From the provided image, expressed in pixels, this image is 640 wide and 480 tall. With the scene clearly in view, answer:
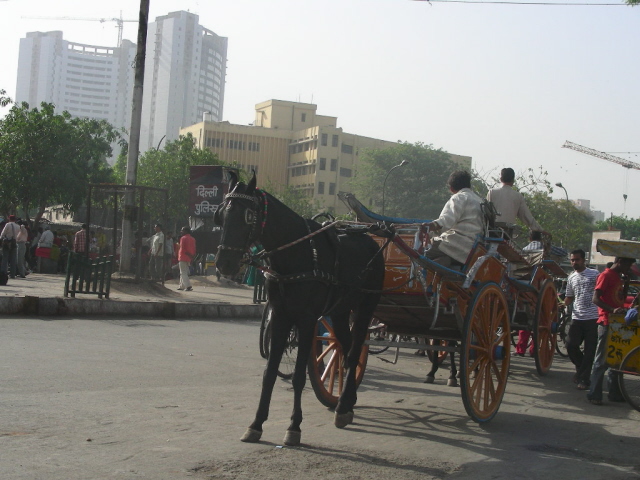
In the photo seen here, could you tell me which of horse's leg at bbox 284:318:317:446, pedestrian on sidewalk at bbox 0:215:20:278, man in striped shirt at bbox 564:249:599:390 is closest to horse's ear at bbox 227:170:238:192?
horse's leg at bbox 284:318:317:446

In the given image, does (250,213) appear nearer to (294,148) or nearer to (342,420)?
(342,420)

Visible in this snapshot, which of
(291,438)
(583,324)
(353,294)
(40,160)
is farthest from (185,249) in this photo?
(40,160)

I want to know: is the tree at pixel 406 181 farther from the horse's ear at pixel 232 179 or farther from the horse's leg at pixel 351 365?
the horse's ear at pixel 232 179

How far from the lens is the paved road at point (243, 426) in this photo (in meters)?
5.23

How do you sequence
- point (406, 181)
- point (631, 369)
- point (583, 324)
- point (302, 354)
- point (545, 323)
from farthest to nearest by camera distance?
1. point (406, 181)
2. point (545, 323)
3. point (583, 324)
4. point (631, 369)
5. point (302, 354)

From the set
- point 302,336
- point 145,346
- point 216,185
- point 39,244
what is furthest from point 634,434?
point 39,244

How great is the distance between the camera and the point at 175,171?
63219mm

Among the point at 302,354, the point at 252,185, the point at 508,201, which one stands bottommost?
the point at 302,354

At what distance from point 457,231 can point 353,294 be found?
140cm

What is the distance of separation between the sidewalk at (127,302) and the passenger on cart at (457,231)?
29.2ft

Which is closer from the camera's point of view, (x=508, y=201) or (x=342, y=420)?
(x=342, y=420)

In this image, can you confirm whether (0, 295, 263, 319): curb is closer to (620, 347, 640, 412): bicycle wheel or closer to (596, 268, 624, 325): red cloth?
(596, 268, 624, 325): red cloth

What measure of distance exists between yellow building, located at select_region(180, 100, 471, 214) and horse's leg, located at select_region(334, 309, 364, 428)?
85984 mm

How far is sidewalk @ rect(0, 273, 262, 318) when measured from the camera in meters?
14.1
